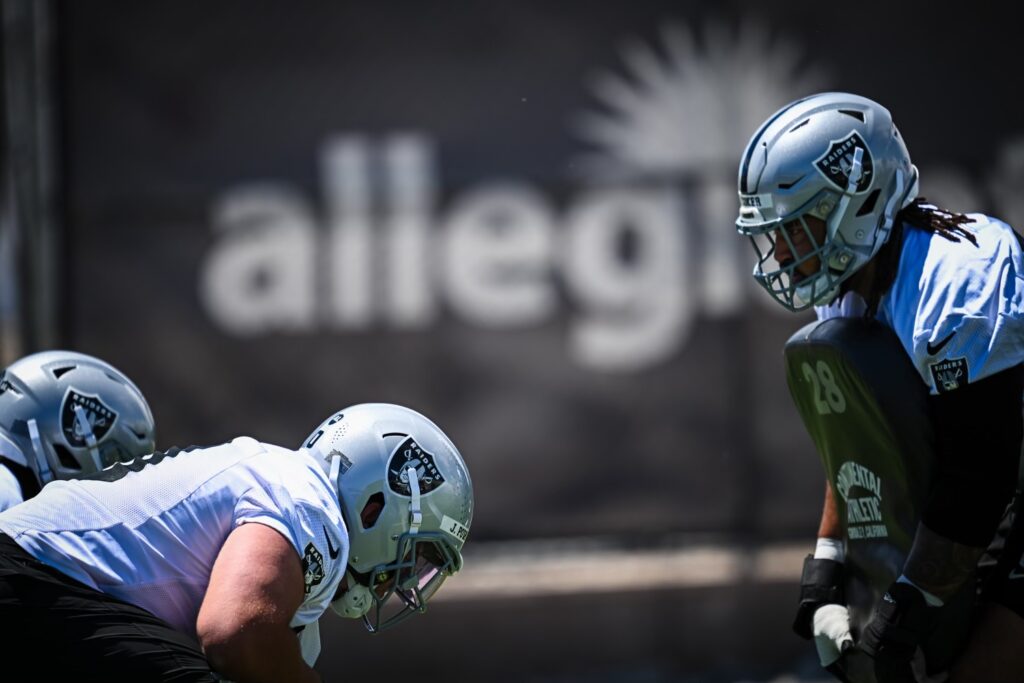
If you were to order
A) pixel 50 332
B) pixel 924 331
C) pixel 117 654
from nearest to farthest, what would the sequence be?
pixel 117 654, pixel 924 331, pixel 50 332

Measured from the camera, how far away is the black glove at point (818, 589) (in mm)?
3385

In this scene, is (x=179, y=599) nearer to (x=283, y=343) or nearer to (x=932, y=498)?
(x=932, y=498)

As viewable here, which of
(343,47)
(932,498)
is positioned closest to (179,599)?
(932,498)

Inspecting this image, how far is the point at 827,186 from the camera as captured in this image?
3146 mm

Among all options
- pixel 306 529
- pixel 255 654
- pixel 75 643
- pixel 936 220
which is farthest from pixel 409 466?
pixel 936 220

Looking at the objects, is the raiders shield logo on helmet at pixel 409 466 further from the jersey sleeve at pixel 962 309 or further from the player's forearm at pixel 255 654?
the jersey sleeve at pixel 962 309

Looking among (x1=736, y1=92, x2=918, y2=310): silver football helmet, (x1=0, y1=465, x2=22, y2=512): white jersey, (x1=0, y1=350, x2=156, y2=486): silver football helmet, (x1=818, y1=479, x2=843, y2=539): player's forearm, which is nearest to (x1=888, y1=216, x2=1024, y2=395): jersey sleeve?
(x1=736, y1=92, x2=918, y2=310): silver football helmet

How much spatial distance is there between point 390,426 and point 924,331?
1226mm

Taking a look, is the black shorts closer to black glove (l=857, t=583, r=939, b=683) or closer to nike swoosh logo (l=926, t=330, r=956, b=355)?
black glove (l=857, t=583, r=939, b=683)

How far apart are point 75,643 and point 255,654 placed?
40cm

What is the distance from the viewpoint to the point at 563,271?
6297 mm

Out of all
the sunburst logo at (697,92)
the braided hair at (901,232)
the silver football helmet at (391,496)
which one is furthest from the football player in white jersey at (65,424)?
the sunburst logo at (697,92)

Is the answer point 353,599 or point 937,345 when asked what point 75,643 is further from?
point 937,345

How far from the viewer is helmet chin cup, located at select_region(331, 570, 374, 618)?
302cm
